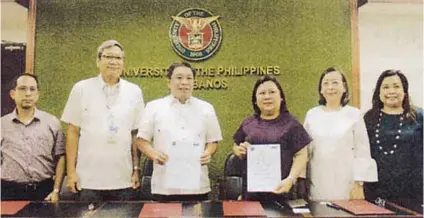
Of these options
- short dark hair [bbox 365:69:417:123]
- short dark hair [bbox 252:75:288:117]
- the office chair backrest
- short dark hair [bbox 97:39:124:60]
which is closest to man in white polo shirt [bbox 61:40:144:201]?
short dark hair [bbox 97:39:124:60]

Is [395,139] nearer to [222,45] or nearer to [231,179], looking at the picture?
[231,179]

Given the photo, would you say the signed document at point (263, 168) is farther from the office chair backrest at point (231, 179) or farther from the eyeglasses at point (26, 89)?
the eyeglasses at point (26, 89)

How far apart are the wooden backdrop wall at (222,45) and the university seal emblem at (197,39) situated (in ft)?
0.08

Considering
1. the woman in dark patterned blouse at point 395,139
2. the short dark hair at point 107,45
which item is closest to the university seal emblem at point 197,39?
the short dark hair at point 107,45

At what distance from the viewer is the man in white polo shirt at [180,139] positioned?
1962 mm

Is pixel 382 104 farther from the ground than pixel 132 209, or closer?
farther from the ground

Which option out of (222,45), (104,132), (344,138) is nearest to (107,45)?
(104,132)

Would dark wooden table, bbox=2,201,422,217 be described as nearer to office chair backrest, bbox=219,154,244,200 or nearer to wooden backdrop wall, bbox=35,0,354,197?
office chair backrest, bbox=219,154,244,200

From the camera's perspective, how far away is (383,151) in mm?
2010

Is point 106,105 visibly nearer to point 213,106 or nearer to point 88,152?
point 88,152

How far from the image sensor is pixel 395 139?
6.59ft

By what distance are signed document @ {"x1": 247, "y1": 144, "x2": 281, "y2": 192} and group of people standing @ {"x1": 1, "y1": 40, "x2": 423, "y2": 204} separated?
0.03 meters

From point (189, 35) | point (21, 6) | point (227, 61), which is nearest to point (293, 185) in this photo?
point (227, 61)

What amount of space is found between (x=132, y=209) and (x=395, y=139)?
42.2 inches
